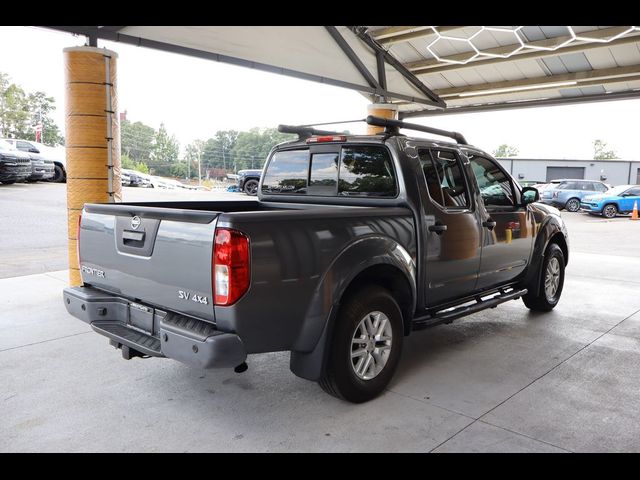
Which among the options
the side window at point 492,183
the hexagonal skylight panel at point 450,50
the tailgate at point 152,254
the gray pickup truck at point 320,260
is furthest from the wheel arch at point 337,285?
the hexagonal skylight panel at point 450,50

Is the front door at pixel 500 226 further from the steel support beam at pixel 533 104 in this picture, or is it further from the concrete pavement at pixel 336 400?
the steel support beam at pixel 533 104

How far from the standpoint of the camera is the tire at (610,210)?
66.9ft

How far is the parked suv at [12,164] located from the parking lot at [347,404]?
569 inches

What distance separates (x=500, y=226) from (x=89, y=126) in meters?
4.63

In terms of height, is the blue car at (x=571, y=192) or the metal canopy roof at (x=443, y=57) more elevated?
the metal canopy roof at (x=443, y=57)

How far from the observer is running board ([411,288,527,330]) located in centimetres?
396

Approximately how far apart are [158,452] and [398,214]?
2.15 metres

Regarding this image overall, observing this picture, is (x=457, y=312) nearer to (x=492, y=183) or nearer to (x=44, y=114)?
(x=492, y=183)

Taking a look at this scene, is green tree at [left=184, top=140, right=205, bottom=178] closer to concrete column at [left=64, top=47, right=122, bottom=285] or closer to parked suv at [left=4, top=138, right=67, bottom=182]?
parked suv at [left=4, top=138, right=67, bottom=182]

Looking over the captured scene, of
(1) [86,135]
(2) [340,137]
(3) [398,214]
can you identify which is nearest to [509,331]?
(3) [398,214]

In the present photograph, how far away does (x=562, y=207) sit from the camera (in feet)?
75.8

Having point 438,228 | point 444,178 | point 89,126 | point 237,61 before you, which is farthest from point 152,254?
point 237,61

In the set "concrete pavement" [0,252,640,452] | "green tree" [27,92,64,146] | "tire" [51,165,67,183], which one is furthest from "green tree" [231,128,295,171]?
"green tree" [27,92,64,146]
